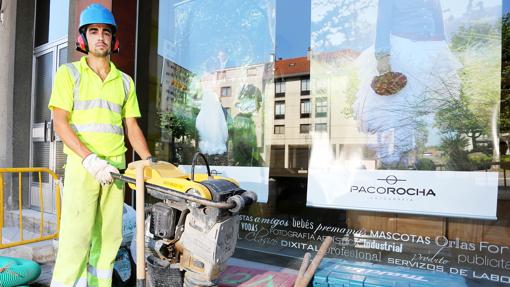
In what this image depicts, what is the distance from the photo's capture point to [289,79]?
4.15 metres

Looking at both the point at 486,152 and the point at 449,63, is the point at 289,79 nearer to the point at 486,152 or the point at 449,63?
the point at 449,63

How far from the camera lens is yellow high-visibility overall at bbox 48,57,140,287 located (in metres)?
2.27

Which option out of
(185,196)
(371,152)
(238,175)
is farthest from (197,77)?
(185,196)

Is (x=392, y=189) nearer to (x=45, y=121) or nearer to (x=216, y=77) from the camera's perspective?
(x=216, y=77)

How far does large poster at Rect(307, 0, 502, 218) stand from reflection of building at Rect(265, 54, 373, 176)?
0.02 meters

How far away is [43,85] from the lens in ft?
20.5

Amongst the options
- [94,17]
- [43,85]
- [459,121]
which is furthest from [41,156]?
[459,121]

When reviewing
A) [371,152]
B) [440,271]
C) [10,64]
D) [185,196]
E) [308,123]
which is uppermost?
[10,64]

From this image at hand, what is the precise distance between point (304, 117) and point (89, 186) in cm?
250

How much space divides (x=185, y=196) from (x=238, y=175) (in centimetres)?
252

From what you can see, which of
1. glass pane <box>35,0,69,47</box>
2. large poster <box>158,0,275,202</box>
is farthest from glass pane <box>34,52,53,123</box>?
large poster <box>158,0,275,202</box>

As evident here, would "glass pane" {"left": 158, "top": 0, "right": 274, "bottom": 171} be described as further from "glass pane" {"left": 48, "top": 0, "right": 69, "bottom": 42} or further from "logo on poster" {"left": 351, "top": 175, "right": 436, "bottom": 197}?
"glass pane" {"left": 48, "top": 0, "right": 69, "bottom": 42}

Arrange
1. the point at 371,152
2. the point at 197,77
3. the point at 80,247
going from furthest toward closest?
1. the point at 197,77
2. the point at 371,152
3. the point at 80,247

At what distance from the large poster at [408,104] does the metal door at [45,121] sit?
14.4 feet
